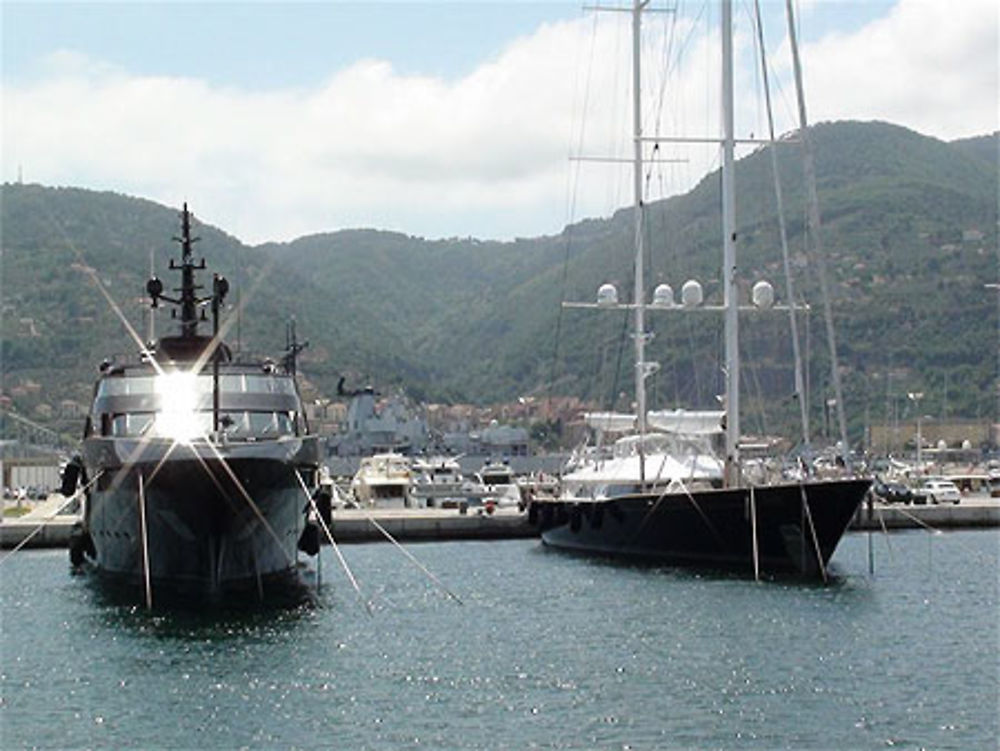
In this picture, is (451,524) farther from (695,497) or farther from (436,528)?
(695,497)

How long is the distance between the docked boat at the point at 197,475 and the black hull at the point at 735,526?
33.6 feet

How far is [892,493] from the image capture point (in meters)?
81.2

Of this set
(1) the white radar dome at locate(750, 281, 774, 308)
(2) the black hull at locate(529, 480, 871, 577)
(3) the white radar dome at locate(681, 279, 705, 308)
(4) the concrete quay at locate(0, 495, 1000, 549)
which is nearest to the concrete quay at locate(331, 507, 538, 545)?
(4) the concrete quay at locate(0, 495, 1000, 549)

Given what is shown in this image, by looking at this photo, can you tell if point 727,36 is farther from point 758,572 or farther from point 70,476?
point 70,476

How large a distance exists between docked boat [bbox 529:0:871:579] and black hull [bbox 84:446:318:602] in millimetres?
11691

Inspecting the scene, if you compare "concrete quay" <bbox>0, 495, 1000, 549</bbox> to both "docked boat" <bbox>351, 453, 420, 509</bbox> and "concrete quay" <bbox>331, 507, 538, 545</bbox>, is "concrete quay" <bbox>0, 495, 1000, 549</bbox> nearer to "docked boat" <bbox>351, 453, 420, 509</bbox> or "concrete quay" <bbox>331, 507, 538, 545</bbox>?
"concrete quay" <bbox>331, 507, 538, 545</bbox>

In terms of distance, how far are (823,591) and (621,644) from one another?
961 centimetres

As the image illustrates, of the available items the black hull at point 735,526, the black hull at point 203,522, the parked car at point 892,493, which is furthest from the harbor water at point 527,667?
the parked car at point 892,493

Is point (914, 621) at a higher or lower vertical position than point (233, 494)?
lower

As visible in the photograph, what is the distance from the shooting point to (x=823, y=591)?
3941cm

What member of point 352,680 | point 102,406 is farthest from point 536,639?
point 102,406

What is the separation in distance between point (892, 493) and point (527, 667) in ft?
182

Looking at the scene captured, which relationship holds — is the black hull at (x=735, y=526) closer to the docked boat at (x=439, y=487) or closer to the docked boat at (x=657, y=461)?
the docked boat at (x=657, y=461)

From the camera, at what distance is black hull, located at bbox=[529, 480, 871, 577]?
41406 millimetres
